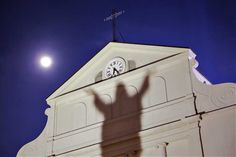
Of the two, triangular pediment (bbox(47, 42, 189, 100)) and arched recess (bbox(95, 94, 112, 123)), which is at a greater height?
triangular pediment (bbox(47, 42, 189, 100))

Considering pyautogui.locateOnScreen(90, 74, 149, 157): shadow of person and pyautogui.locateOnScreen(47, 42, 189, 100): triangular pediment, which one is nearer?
pyautogui.locateOnScreen(90, 74, 149, 157): shadow of person

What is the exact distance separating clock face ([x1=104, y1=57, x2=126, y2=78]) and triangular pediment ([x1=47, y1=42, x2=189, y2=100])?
4.4 inches

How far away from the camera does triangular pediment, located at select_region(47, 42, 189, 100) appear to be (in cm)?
1470

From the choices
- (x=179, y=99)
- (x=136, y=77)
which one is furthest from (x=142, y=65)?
(x=179, y=99)

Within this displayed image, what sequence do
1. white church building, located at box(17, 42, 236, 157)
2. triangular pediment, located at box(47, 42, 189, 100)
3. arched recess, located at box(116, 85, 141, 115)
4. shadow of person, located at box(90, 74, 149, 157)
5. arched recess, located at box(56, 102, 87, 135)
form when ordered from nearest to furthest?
1. white church building, located at box(17, 42, 236, 157)
2. shadow of person, located at box(90, 74, 149, 157)
3. arched recess, located at box(116, 85, 141, 115)
4. triangular pediment, located at box(47, 42, 189, 100)
5. arched recess, located at box(56, 102, 87, 135)

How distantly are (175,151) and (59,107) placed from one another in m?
4.52

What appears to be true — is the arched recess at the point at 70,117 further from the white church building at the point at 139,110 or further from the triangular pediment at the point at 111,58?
the triangular pediment at the point at 111,58

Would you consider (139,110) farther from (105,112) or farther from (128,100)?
(105,112)

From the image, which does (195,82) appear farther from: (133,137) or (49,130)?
(49,130)

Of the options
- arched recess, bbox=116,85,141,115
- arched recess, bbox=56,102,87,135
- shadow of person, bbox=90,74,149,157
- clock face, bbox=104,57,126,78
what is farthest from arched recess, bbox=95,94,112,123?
clock face, bbox=104,57,126,78

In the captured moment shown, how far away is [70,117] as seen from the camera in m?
15.4

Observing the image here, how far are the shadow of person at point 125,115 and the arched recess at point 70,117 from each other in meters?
0.60

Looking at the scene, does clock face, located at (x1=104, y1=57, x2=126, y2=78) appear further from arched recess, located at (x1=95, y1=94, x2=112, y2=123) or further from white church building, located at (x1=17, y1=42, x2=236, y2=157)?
arched recess, located at (x1=95, y1=94, x2=112, y2=123)

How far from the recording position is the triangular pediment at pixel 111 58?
48.2ft
